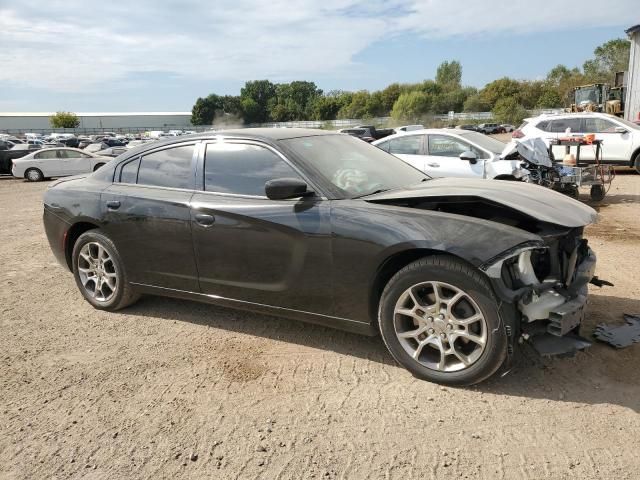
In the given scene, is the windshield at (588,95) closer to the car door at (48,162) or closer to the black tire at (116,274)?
the car door at (48,162)

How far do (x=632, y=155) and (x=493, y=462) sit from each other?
1367 cm

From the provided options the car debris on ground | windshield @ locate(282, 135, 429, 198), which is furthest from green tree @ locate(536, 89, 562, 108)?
the car debris on ground

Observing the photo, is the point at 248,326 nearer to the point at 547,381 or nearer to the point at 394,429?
the point at 394,429

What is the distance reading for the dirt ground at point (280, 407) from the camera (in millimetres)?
2562

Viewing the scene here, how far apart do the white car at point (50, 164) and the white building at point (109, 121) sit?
10034 cm

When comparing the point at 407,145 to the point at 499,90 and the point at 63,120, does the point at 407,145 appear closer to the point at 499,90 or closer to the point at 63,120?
the point at 499,90

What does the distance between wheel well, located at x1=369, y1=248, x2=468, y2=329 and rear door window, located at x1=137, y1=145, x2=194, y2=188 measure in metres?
1.77

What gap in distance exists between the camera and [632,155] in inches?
534

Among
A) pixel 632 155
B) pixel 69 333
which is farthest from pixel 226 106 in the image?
pixel 69 333

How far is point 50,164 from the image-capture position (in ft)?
67.4

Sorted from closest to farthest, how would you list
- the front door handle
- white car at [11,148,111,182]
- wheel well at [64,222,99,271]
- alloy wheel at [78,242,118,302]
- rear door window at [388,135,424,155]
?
the front door handle, alloy wheel at [78,242,118,302], wheel well at [64,222,99,271], rear door window at [388,135,424,155], white car at [11,148,111,182]

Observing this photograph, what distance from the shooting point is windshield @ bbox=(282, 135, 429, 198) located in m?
3.78

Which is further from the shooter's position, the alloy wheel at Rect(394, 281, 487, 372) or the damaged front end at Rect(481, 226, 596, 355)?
the alloy wheel at Rect(394, 281, 487, 372)

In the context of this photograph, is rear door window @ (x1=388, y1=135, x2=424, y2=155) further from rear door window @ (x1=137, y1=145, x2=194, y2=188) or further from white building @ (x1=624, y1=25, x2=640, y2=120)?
white building @ (x1=624, y1=25, x2=640, y2=120)
